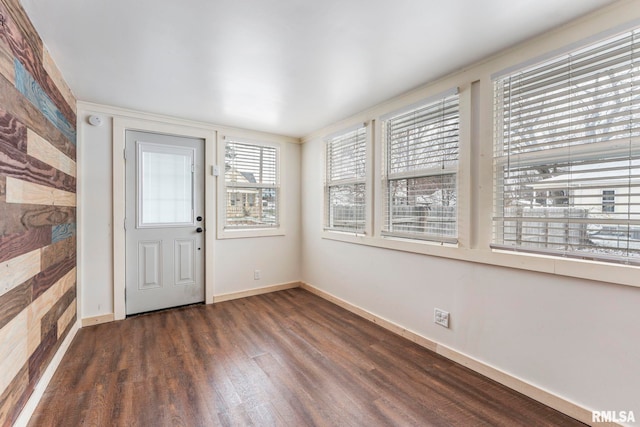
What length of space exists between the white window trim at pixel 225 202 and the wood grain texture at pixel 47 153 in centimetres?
144

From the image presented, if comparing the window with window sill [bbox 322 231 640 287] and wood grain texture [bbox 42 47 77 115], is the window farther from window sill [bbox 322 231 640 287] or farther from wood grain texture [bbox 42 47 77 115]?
wood grain texture [bbox 42 47 77 115]

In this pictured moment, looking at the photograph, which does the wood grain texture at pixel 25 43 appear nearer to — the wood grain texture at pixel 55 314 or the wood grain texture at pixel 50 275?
the wood grain texture at pixel 50 275

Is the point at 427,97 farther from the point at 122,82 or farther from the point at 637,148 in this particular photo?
the point at 122,82

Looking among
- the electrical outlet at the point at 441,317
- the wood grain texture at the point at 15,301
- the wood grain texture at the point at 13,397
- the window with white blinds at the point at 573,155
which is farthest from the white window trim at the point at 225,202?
the window with white blinds at the point at 573,155

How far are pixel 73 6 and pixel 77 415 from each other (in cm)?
228

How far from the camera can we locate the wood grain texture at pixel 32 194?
4.70ft

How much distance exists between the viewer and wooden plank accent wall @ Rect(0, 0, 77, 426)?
4.48 ft

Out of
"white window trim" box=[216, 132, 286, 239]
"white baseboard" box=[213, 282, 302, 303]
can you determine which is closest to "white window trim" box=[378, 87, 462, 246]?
"white window trim" box=[216, 132, 286, 239]

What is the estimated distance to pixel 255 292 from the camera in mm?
3906

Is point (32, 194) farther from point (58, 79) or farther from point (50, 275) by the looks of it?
point (58, 79)

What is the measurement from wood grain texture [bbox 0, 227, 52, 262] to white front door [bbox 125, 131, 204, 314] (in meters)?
1.25


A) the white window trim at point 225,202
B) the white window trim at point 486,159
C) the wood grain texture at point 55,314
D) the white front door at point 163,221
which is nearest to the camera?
the white window trim at point 486,159

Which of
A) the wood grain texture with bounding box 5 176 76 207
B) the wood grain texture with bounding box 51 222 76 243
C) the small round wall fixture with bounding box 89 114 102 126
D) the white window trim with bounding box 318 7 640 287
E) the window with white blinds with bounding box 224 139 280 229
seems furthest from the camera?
the window with white blinds with bounding box 224 139 280 229

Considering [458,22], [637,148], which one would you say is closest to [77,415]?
[458,22]
